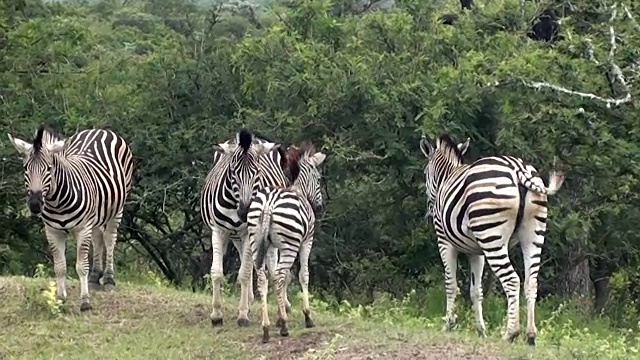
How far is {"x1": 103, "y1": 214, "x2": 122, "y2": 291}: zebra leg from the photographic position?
11.2 m

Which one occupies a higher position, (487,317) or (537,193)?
(537,193)

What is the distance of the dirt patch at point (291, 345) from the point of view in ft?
26.7

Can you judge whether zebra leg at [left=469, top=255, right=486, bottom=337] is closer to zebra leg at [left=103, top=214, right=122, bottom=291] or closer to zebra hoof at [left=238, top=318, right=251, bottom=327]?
Answer: zebra hoof at [left=238, top=318, right=251, bottom=327]

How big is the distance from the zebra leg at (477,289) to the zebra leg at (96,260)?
171 inches

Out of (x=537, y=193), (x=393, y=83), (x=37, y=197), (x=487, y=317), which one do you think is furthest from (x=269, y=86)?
(x=537, y=193)

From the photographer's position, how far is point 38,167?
940 centimetres

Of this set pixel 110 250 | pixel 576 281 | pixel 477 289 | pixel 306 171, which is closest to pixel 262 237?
pixel 306 171

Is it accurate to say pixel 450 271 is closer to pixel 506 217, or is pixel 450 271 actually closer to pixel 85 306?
pixel 506 217

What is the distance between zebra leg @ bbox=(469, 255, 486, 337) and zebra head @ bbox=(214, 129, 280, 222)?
2292 mm

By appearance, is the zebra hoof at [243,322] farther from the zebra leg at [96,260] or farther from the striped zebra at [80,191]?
the zebra leg at [96,260]

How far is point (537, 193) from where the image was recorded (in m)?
8.51

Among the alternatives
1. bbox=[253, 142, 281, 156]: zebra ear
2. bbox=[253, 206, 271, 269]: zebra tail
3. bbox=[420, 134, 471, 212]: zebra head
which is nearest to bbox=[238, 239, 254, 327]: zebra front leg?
bbox=[253, 206, 271, 269]: zebra tail

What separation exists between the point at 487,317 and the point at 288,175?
3.77 m

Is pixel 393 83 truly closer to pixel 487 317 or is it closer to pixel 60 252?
pixel 487 317
